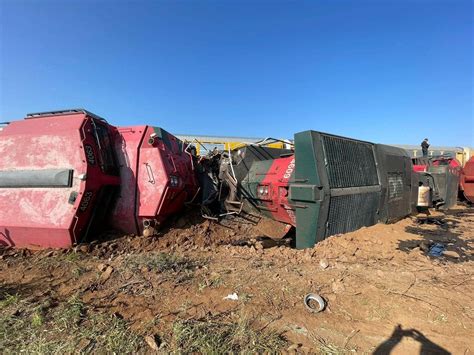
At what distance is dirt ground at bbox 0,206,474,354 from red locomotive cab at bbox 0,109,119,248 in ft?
0.99

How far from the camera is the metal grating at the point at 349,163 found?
4.28m

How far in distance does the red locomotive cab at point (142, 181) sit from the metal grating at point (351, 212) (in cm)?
237

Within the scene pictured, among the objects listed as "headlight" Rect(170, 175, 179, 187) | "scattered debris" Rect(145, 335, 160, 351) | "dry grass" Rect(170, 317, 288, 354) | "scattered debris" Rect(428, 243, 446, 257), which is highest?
"headlight" Rect(170, 175, 179, 187)

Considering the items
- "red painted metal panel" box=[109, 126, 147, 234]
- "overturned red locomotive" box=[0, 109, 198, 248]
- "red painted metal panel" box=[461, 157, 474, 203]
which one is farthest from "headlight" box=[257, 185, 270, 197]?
"red painted metal panel" box=[461, 157, 474, 203]

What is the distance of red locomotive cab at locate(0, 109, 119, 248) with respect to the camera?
3900mm

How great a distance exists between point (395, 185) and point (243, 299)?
429cm

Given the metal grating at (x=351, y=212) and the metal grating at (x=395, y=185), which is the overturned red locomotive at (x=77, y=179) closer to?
the metal grating at (x=351, y=212)

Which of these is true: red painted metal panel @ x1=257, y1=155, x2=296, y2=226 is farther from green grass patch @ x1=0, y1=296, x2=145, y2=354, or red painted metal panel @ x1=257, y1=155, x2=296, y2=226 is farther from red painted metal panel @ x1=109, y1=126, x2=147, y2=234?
green grass patch @ x1=0, y1=296, x2=145, y2=354

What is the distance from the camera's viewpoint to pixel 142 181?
4.52m

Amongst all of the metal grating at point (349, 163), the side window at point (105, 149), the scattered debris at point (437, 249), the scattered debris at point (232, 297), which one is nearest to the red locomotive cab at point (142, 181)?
the side window at point (105, 149)

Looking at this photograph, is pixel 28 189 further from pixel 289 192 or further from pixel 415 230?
pixel 415 230

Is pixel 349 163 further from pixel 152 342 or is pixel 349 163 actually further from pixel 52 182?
pixel 52 182

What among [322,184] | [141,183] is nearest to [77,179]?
[141,183]

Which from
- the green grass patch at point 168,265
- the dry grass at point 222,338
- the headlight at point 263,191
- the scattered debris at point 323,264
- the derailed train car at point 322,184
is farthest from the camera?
the headlight at point 263,191
